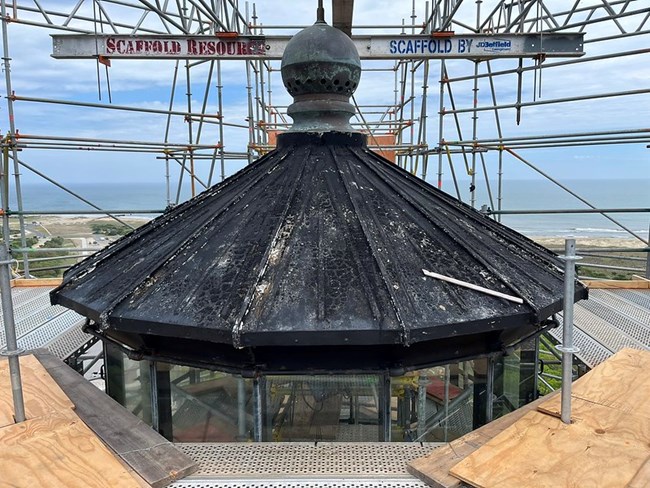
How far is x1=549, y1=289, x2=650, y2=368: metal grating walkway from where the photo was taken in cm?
595

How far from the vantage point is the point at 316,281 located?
147 inches

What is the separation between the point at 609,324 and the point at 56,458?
7.26m

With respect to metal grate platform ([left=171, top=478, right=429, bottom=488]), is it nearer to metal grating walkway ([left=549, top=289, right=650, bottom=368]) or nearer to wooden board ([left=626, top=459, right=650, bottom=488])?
wooden board ([left=626, top=459, right=650, bottom=488])

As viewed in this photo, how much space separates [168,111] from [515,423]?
12222 mm

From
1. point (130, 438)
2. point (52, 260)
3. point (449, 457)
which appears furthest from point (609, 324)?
point (52, 260)

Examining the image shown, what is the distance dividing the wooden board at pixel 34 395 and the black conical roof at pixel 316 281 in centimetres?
63

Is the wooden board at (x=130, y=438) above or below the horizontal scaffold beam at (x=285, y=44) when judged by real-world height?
below

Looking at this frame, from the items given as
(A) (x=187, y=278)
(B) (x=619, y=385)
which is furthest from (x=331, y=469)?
(B) (x=619, y=385)

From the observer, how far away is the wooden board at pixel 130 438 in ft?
10.0

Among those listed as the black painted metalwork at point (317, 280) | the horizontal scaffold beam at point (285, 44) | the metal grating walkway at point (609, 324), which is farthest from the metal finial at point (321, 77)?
the horizontal scaffold beam at point (285, 44)

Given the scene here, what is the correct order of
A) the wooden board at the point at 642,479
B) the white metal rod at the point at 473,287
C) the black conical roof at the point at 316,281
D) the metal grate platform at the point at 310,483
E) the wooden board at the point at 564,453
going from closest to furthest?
the wooden board at the point at 642,479, the wooden board at the point at 564,453, the metal grate platform at the point at 310,483, the black conical roof at the point at 316,281, the white metal rod at the point at 473,287

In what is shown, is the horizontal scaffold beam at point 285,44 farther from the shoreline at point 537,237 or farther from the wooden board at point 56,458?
the wooden board at point 56,458

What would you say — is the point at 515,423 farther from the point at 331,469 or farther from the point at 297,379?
the point at 297,379

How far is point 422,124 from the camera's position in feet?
48.5
